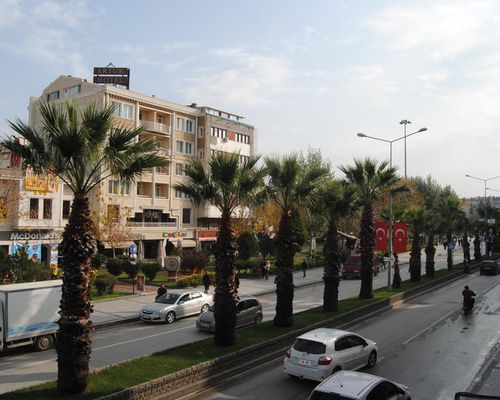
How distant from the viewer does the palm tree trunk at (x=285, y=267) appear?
65.6 ft

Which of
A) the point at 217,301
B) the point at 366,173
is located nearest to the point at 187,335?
the point at 217,301

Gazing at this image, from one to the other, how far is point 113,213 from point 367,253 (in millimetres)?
25031

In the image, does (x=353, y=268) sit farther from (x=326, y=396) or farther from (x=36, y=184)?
(x=326, y=396)

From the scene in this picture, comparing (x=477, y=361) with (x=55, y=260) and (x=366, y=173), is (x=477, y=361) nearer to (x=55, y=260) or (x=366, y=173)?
(x=366, y=173)

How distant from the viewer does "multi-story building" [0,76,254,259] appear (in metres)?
50.8

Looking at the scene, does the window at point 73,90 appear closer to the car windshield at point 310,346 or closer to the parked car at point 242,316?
the parked car at point 242,316

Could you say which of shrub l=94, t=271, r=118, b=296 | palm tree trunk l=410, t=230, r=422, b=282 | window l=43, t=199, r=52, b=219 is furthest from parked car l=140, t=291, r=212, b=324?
window l=43, t=199, r=52, b=219

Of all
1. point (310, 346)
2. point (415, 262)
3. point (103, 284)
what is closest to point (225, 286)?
point (310, 346)

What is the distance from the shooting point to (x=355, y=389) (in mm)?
10109

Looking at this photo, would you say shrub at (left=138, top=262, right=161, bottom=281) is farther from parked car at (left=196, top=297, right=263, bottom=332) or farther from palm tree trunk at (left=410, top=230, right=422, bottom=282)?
palm tree trunk at (left=410, top=230, right=422, bottom=282)

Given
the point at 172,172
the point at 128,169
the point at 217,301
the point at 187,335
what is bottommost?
the point at 187,335

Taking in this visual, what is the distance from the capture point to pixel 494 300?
3166 cm

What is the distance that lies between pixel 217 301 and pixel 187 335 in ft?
19.0

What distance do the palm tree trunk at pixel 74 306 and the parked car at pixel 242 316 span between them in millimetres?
10378
